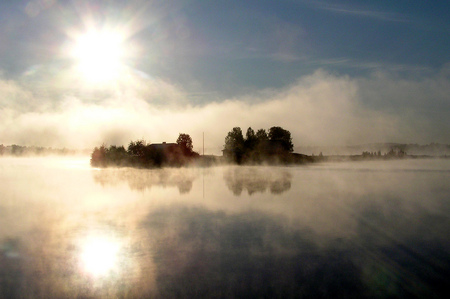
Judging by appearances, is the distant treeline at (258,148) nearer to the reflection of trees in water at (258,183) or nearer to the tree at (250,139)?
the tree at (250,139)

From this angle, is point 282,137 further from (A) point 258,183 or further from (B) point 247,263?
(B) point 247,263

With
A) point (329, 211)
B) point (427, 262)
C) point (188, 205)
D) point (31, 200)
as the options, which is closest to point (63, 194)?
point (31, 200)

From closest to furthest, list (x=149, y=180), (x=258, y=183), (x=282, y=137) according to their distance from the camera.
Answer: (x=258, y=183) < (x=149, y=180) < (x=282, y=137)

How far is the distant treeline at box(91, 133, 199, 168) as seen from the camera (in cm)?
9494

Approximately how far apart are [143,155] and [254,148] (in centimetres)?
4000

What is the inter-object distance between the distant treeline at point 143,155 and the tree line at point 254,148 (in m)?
15.8

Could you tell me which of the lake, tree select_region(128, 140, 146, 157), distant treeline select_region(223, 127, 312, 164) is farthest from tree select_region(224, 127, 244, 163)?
the lake

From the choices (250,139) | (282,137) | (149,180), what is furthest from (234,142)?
(149,180)

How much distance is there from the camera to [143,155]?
311ft

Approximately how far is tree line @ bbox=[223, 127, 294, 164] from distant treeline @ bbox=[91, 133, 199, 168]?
15760 mm

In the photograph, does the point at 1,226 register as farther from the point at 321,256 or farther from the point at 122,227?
the point at 321,256

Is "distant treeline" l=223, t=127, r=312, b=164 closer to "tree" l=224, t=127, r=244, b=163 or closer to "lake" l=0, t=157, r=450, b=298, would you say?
"tree" l=224, t=127, r=244, b=163

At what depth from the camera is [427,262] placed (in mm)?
13828

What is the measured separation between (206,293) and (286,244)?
20.5 feet
